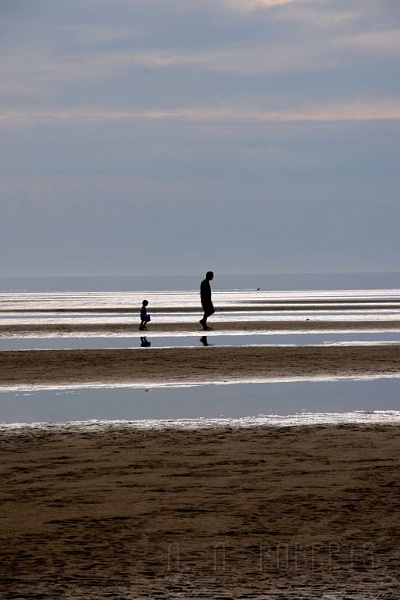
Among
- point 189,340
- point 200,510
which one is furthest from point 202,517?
point 189,340

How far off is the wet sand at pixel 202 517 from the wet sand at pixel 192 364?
29.5 feet

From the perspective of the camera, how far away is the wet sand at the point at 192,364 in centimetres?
2227

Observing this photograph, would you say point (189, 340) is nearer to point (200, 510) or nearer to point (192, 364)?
point (192, 364)

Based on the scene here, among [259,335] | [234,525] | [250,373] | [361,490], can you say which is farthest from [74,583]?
[259,335]

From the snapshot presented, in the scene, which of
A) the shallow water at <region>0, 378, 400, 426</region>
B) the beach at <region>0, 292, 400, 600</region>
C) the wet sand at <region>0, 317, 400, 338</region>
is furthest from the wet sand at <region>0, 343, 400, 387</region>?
the wet sand at <region>0, 317, 400, 338</region>

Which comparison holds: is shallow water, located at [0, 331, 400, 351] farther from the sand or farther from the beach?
the beach

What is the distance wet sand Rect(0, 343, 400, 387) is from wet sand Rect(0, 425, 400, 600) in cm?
899

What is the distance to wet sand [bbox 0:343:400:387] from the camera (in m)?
22.3

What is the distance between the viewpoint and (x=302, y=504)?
361 inches

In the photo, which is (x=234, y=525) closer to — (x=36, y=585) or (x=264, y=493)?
(x=264, y=493)

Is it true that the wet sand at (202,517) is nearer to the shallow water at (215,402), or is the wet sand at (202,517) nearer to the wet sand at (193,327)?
the shallow water at (215,402)

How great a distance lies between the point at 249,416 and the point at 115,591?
871 centimetres

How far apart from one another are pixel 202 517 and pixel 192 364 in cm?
1641

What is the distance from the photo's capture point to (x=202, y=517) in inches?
344
